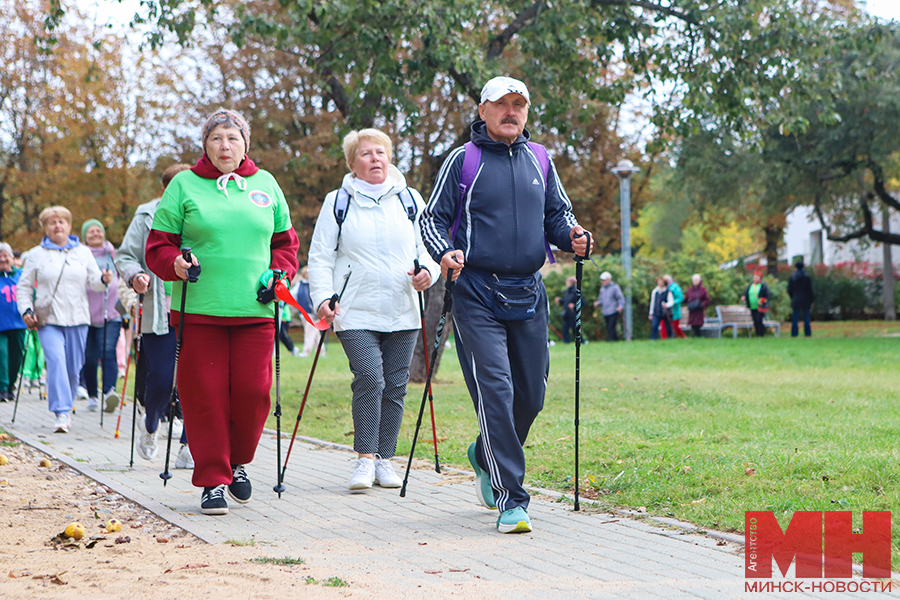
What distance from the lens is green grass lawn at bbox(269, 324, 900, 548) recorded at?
552 centimetres

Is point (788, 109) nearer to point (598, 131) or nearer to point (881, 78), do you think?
point (881, 78)

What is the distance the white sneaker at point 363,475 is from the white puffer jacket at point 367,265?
2.75 ft

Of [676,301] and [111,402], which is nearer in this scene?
[111,402]

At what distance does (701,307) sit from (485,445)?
2098 centimetres

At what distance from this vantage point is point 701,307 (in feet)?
82.5

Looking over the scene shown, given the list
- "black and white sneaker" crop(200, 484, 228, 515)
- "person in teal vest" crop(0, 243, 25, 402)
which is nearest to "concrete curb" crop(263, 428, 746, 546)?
"black and white sneaker" crop(200, 484, 228, 515)

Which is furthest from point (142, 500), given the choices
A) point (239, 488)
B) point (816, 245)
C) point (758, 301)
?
point (816, 245)

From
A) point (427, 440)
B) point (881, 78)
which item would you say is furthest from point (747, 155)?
point (427, 440)

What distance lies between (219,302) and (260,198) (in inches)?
25.8

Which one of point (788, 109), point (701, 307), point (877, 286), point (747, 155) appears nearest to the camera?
point (788, 109)

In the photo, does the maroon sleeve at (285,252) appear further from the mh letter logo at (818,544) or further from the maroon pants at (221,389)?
the mh letter logo at (818,544)

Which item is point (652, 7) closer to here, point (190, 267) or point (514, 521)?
point (190, 267)

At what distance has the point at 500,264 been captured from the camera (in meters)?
5.11

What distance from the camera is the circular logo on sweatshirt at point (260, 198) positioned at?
5.71 meters
